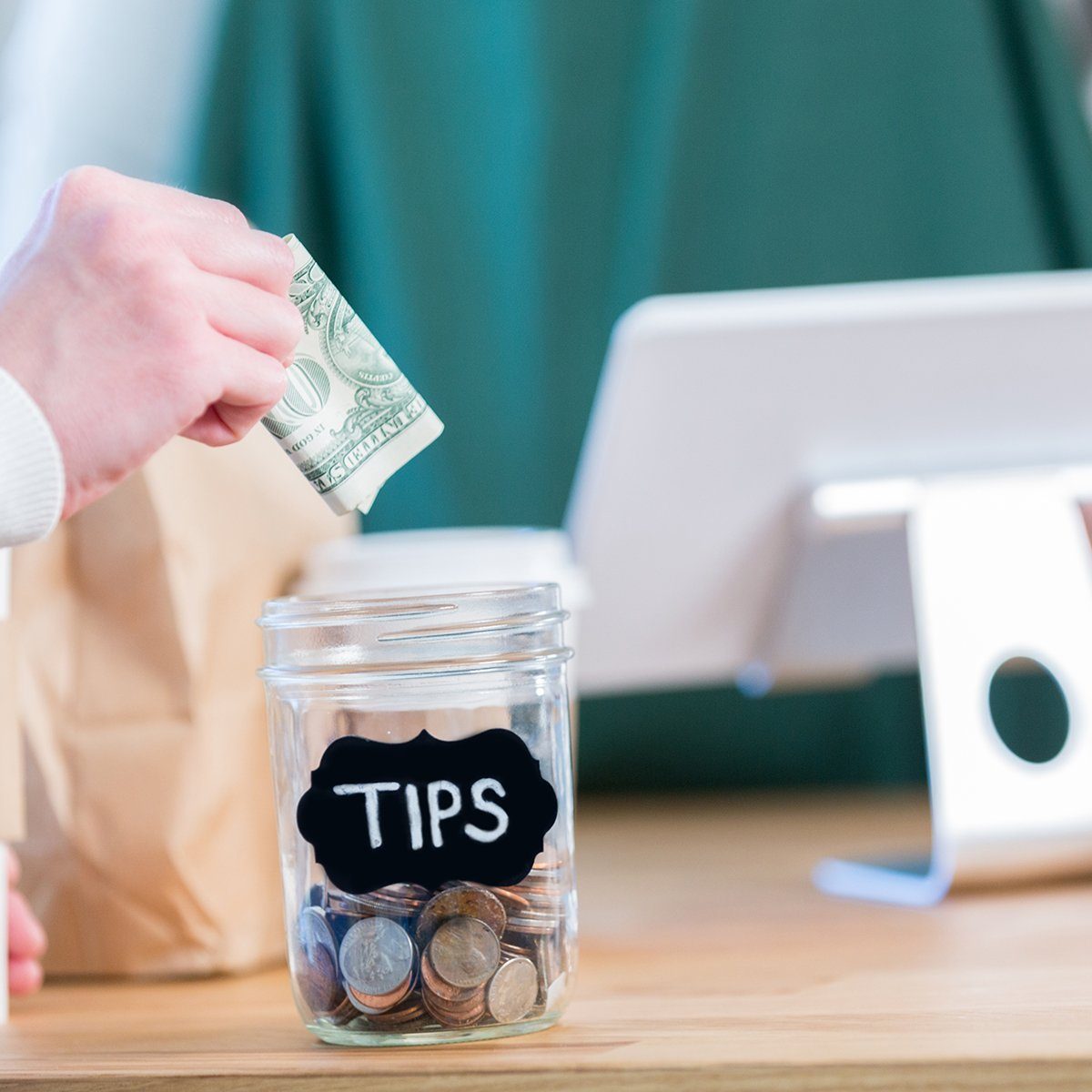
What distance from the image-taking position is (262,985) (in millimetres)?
727

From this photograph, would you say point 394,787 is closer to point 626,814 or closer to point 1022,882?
point 1022,882

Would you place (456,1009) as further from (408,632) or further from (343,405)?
(343,405)

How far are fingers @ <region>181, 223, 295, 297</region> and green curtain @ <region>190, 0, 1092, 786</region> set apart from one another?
1052 mm

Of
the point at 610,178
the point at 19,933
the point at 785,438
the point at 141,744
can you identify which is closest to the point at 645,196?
the point at 610,178

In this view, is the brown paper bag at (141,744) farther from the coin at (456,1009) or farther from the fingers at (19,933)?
the coin at (456,1009)

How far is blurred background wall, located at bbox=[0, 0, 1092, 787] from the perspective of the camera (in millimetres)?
1587

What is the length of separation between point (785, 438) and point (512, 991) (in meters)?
0.49

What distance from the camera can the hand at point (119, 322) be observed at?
1.65ft

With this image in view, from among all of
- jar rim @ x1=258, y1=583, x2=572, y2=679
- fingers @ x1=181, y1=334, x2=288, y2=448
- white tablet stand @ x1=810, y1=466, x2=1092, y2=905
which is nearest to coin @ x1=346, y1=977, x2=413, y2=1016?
jar rim @ x1=258, y1=583, x2=572, y2=679

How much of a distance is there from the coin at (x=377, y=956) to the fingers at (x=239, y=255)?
243 millimetres

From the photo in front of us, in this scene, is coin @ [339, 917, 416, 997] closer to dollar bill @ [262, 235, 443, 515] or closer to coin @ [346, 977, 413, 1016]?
coin @ [346, 977, 413, 1016]

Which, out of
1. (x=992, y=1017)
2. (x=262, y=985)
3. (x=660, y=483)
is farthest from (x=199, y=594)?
(x=992, y=1017)

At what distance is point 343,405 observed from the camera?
22.9 inches

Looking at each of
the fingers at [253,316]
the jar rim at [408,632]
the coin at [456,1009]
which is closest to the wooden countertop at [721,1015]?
the coin at [456,1009]
